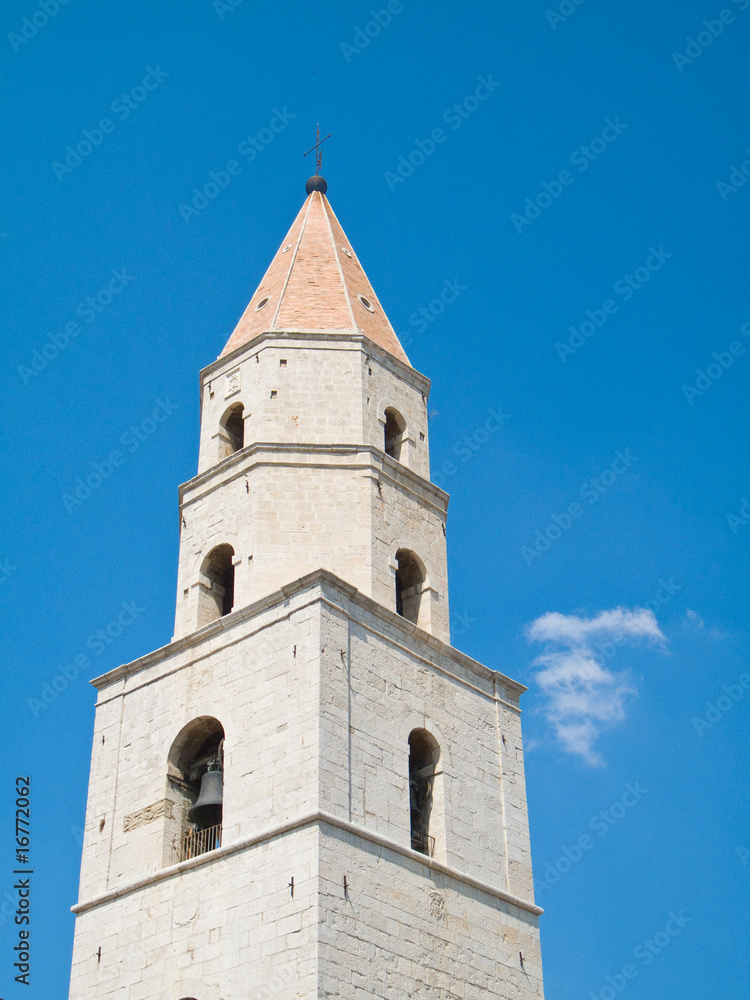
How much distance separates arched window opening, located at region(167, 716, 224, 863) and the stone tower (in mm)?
52

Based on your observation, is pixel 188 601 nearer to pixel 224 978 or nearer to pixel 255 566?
pixel 255 566

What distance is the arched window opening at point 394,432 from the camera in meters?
30.3

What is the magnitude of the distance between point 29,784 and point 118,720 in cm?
225

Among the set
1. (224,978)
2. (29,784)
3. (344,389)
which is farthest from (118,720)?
(344,389)

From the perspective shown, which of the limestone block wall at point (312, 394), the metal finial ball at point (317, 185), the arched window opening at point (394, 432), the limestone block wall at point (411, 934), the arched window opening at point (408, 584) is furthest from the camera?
the metal finial ball at point (317, 185)

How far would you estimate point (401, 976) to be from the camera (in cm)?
2270

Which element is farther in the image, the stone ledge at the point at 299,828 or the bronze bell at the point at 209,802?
the bronze bell at the point at 209,802

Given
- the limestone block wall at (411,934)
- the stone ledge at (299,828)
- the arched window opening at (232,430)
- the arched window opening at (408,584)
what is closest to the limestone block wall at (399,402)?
the arched window opening at (408,584)

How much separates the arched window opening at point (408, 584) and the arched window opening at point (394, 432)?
261 cm

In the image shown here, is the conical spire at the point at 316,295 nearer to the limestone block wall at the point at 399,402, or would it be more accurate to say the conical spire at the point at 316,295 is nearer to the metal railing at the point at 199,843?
the limestone block wall at the point at 399,402

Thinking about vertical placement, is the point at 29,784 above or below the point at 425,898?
above

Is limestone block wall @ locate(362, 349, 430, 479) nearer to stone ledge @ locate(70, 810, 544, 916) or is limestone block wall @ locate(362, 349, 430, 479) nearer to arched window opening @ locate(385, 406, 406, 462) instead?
arched window opening @ locate(385, 406, 406, 462)

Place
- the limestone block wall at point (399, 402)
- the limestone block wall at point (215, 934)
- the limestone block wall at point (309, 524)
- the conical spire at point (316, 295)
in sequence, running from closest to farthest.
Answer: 1. the limestone block wall at point (215, 934)
2. the limestone block wall at point (309, 524)
3. the limestone block wall at point (399, 402)
4. the conical spire at point (316, 295)

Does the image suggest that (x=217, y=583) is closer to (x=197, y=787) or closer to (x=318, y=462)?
(x=318, y=462)
